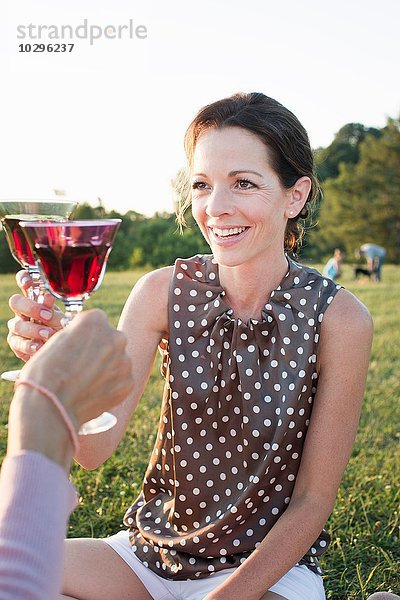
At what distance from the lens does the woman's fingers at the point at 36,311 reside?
2027 millimetres

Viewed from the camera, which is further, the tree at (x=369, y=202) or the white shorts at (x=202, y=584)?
the tree at (x=369, y=202)

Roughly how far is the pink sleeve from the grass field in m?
2.14

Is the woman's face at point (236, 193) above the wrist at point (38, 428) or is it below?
above

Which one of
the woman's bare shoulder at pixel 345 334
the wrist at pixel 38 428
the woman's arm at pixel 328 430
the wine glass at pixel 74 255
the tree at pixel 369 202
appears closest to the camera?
the wrist at pixel 38 428

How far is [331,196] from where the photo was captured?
50438 mm

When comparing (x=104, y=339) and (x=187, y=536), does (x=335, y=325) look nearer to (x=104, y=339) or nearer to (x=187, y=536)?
(x=187, y=536)

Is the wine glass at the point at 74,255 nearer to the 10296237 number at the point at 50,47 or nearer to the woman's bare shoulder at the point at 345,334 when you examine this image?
the woman's bare shoulder at the point at 345,334

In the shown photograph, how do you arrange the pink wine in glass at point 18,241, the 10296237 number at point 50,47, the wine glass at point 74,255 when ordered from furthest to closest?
the 10296237 number at point 50,47
the pink wine in glass at point 18,241
the wine glass at point 74,255

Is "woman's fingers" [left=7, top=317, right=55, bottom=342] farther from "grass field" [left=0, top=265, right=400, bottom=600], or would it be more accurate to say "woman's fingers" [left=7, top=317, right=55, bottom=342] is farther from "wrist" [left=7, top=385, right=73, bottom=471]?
"grass field" [left=0, top=265, right=400, bottom=600]

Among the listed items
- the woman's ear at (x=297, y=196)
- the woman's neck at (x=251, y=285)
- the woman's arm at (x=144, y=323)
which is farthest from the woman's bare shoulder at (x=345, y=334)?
the woman's arm at (x=144, y=323)

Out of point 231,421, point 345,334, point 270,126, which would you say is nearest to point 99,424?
point 231,421

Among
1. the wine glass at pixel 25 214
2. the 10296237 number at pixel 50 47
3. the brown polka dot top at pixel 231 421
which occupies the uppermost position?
the 10296237 number at pixel 50 47

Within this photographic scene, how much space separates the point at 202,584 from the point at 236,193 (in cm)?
121

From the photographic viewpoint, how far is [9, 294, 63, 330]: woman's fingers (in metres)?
2.03
